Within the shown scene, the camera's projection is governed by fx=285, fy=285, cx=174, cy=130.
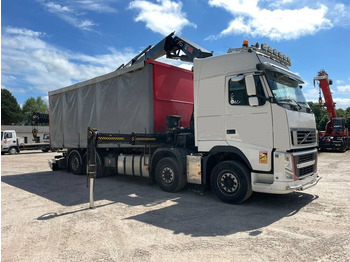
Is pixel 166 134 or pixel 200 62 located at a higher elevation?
pixel 200 62

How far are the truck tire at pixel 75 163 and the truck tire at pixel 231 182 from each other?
6.73m

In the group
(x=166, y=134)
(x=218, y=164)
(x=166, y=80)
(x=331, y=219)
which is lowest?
(x=331, y=219)

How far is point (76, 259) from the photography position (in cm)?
382

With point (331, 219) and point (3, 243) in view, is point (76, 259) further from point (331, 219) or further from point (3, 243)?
point (331, 219)

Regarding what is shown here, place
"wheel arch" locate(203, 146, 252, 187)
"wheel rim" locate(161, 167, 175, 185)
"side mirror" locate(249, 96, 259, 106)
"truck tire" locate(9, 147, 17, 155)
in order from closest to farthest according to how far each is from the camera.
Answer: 1. "side mirror" locate(249, 96, 259, 106)
2. "wheel arch" locate(203, 146, 252, 187)
3. "wheel rim" locate(161, 167, 175, 185)
4. "truck tire" locate(9, 147, 17, 155)

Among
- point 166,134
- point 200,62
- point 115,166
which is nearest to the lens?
point 200,62

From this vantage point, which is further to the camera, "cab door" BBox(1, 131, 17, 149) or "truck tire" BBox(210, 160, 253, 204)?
"cab door" BBox(1, 131, 17, 149)

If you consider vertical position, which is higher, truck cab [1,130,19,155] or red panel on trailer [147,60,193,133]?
red panel on trailer [147,60,193,133]

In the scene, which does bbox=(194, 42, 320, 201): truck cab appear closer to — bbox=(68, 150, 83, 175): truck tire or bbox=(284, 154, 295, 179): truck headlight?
bbox=(284, 154, 295, 179): truck headlight

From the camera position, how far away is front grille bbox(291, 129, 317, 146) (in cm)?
585

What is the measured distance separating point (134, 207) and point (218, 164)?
215cm

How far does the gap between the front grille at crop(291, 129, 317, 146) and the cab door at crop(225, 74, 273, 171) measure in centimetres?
47

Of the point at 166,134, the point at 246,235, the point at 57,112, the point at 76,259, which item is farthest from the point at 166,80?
the point at 57,112

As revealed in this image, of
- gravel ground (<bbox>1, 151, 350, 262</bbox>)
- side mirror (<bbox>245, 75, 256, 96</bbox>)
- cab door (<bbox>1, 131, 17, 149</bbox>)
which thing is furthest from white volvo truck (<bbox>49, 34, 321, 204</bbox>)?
cab door (<bbox>1, 131, 17, 149</bbox>)
